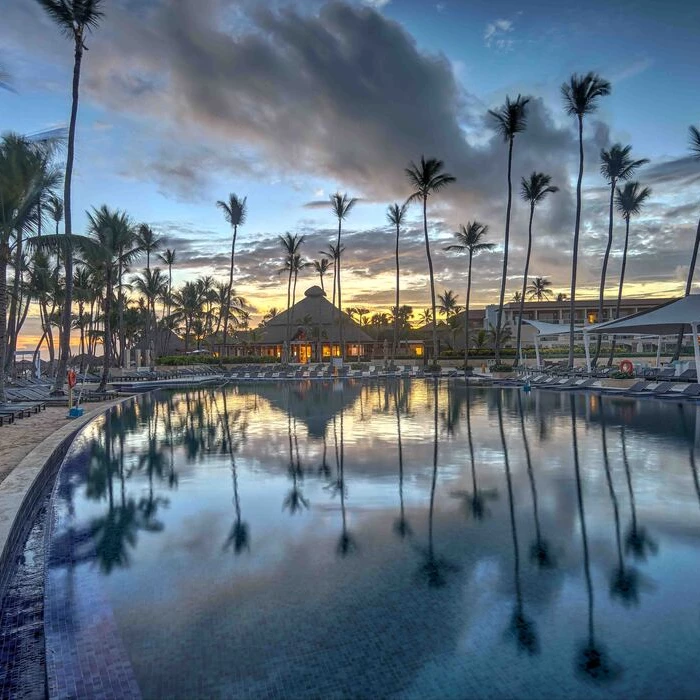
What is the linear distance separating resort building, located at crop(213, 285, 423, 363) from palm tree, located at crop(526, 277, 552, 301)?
37.5 m

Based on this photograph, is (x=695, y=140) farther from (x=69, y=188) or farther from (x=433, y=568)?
(x=433, y=568)

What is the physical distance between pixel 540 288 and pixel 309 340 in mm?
50216

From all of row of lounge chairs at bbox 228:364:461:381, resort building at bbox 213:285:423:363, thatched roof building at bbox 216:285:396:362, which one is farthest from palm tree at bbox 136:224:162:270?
thatched roof building at bbox 216:285:396:362

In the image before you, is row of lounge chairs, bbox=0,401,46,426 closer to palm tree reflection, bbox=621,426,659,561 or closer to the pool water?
the pool water

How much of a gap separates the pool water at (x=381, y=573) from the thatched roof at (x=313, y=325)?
46859 mm

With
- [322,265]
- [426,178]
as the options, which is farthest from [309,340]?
[426,178]

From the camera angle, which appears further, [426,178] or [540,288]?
[540,288]

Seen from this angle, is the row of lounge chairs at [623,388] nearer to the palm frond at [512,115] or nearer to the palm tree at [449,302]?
the palm frond at [512,115]

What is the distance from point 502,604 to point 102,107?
19145 millimetres

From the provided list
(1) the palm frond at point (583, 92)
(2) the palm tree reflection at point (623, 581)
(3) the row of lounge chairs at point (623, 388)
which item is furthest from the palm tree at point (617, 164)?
(2) the palm tree reflection at point (623, 581)

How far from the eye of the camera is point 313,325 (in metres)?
56.9

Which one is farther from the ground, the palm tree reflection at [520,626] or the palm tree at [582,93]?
the palm tree at [582,93]

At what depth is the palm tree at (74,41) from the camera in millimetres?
17250

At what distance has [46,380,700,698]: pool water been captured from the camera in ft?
9.25
